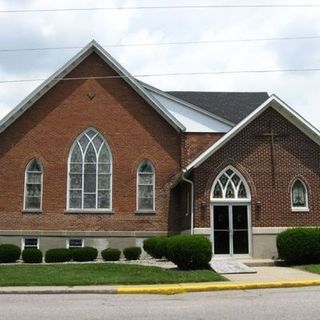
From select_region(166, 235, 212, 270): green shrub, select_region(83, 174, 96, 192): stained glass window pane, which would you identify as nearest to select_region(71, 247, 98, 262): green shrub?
select_region(83, 174, 96, 192): stained glass window pane

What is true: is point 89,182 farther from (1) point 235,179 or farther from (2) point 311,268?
(2) point 311,268

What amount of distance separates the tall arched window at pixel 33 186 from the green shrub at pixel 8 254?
3.30 metres

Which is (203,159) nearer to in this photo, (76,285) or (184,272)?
(184,272)

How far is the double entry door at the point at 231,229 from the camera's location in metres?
24.2

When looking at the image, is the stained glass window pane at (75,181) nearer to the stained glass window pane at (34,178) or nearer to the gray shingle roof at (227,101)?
the stained glass window pane at (34,178)

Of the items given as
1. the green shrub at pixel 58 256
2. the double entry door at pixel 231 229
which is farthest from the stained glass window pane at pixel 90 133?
the double entry door at pixel 231 229

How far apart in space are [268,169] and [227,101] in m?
10.3

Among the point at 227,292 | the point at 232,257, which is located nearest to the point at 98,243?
the point at 232,257

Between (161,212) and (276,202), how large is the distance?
631cm

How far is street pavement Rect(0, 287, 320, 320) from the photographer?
1071cm

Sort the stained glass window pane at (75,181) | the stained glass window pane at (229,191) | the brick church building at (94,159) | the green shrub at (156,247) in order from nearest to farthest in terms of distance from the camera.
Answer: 1. the green shrub at (156,247)
2. the stained glass window pane at (229,191)
3. the brick church building at (94,159)
4. the stained glass window pane at (75,181)

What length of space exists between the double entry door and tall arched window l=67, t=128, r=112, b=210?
20.4 ft

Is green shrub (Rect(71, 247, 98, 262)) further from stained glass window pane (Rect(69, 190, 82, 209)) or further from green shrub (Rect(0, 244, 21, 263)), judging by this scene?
stained glass window pane (Rect(69, 190, 82, 209))

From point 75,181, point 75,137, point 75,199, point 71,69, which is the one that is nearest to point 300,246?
point 75,199
